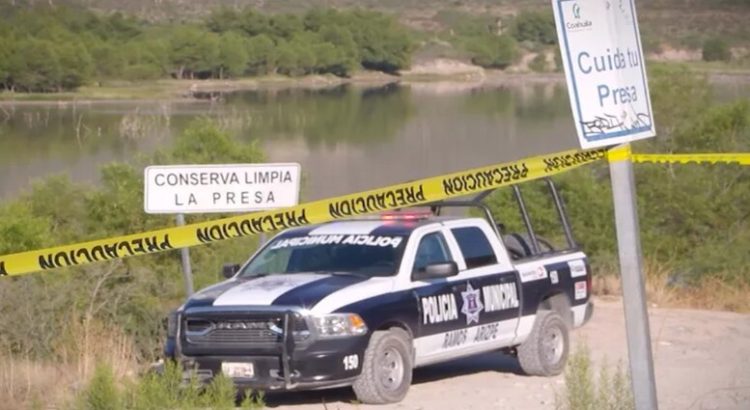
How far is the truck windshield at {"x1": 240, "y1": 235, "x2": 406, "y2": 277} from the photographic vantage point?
11.5 m

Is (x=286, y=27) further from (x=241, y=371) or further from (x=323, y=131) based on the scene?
(x=241, y=371)

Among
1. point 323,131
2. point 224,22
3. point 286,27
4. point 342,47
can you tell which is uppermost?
point 224,22

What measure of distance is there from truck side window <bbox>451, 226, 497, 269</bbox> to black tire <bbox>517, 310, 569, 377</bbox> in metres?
0.75

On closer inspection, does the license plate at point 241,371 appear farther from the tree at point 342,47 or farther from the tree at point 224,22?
the tree at point 224,22

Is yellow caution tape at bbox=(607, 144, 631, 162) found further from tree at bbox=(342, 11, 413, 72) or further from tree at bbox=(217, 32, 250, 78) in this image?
tree at bbox=(342, 11, 413, 72)

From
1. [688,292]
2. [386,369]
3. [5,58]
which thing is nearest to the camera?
[386,369]

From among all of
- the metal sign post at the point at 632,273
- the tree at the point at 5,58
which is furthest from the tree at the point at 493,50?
the metal sign post at the point at 632,273

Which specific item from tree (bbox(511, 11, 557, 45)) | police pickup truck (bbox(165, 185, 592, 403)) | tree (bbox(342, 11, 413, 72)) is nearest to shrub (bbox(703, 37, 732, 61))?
tree (bbox(511, 11, 557, 45))

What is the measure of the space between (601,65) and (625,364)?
284 inches

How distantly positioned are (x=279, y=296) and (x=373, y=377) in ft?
2.91

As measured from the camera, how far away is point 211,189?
13305 millimetres

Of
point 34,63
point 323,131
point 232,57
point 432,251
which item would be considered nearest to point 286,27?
point 232,57

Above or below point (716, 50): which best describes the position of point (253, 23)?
above

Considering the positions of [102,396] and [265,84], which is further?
[265,84]
